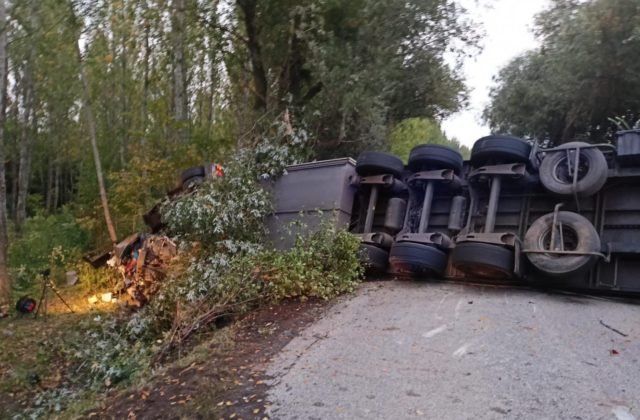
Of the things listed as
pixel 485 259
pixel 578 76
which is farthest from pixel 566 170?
pixel 578 76

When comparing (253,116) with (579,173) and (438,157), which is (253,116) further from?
(579,173)

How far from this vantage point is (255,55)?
31.9 feet

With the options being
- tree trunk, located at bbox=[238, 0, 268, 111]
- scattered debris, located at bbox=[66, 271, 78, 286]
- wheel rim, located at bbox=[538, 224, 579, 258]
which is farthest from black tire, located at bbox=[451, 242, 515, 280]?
scattered debris, located at bbox=[66, 271, 78, 286]

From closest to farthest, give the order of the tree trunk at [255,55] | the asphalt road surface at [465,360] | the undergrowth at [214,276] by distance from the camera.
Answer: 1. the asphalt road surface at [465,360]
2. the undergrowth at [214,276]
3. the tree trunk at [255,55]

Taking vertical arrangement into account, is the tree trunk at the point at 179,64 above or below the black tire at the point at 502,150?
above

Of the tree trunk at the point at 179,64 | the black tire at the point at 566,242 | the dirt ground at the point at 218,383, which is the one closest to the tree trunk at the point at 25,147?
the tree trunk at the point at 179,64

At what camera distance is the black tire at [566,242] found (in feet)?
17.3

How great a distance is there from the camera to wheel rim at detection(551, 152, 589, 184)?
571 cm

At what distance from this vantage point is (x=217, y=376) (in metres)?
3.57

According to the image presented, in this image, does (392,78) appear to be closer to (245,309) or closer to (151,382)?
(245,309)

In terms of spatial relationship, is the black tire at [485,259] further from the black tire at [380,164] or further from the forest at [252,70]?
the forest at [252,70]

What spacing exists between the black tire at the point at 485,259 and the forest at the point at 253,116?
136 cm

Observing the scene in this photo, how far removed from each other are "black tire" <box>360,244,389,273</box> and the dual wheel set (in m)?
0.01

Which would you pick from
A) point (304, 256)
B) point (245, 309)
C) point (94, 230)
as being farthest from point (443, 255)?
point (94, 230)
